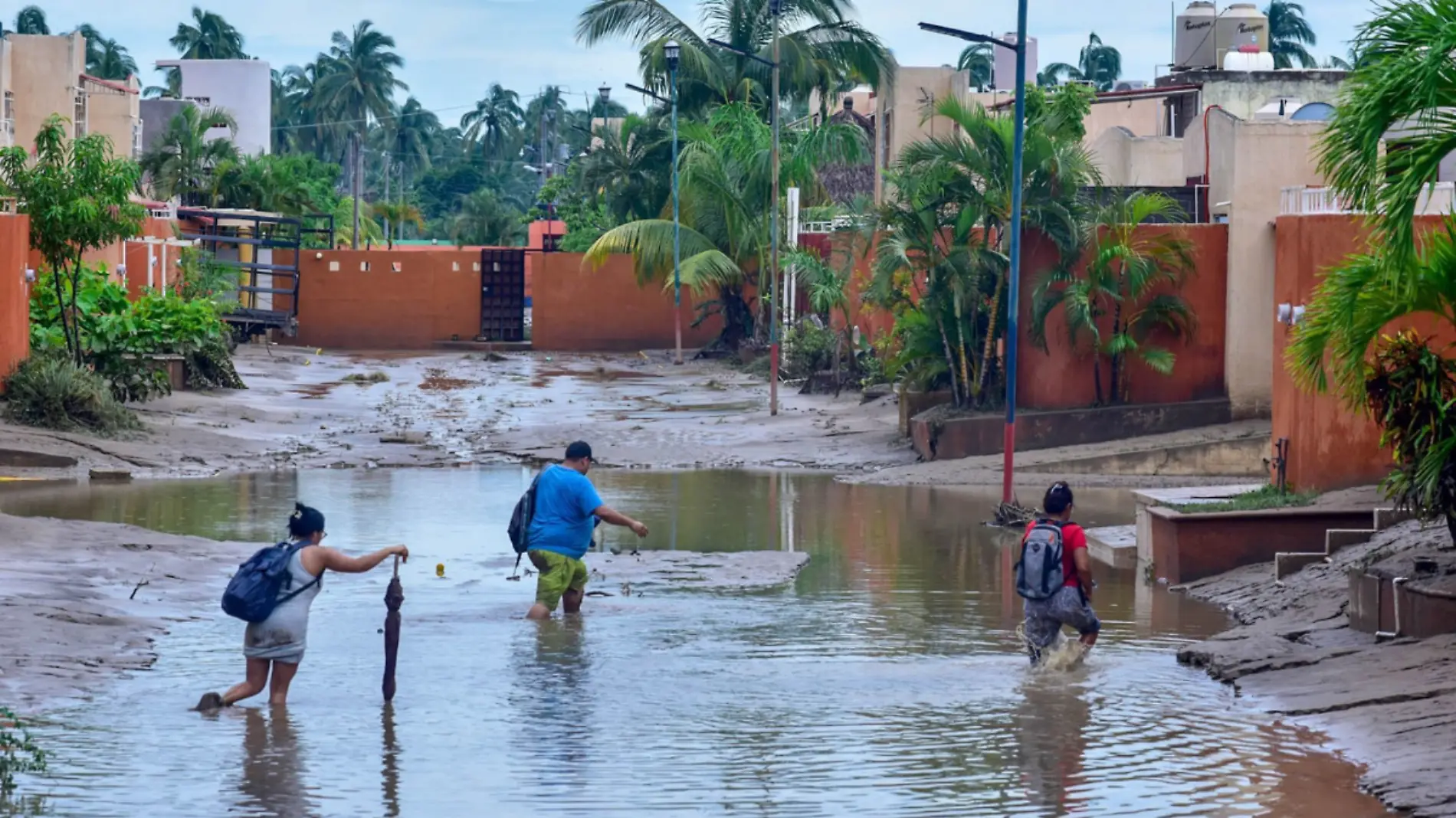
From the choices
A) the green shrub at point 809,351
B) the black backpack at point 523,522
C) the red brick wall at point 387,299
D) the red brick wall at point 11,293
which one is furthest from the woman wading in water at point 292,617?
the red brick wall at point 387,299

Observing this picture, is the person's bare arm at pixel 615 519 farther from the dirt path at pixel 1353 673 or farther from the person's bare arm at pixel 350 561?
the dirt path at pixel 1353 673

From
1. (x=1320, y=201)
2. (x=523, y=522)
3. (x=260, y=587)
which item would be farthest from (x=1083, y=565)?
(x=1320, y=201)

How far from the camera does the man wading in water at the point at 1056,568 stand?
448 inches

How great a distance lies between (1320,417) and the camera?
57.6 ft

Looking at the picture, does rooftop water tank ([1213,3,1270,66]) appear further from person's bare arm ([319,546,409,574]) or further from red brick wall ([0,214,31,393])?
person's bare arm ([319,546,409,574])

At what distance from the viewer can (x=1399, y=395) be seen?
12203 mm

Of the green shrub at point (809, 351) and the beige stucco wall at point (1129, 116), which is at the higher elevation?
the beige stucco wall at point (1129, 116)

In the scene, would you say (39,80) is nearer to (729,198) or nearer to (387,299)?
(387,299)

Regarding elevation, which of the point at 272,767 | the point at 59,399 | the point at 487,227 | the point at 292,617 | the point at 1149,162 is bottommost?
the point at 272,767

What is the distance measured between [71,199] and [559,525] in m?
14.3

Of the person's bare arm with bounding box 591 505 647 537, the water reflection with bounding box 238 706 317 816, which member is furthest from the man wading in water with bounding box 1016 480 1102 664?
the water reflection with bounding box 238 706 317 816

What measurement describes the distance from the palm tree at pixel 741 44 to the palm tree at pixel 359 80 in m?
54.6

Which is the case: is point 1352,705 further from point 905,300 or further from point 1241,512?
point 905,300

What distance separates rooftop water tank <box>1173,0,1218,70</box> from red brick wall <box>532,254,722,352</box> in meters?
13.8
